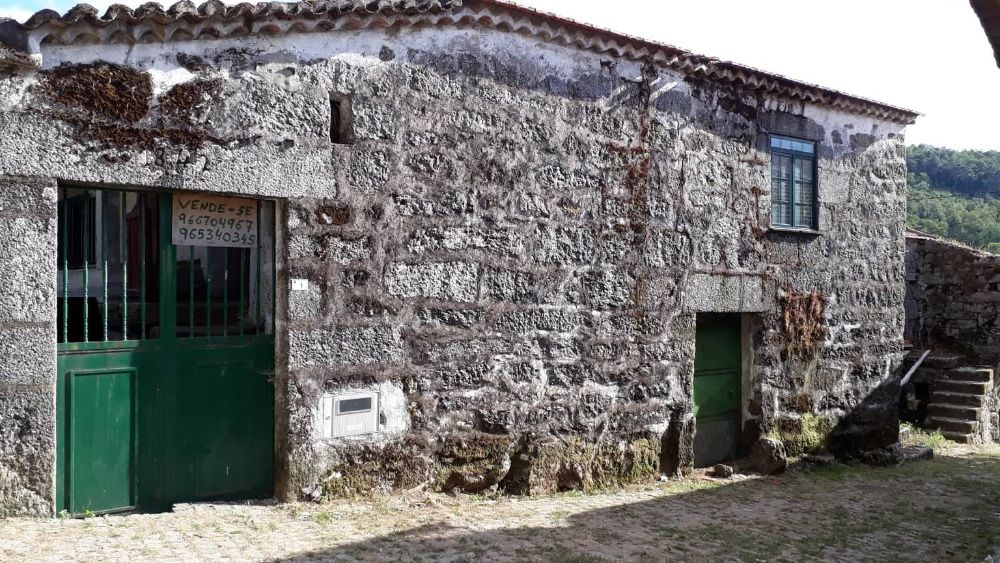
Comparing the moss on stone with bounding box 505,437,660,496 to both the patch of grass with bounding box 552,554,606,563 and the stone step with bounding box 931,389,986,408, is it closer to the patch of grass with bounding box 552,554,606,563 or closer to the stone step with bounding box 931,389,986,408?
the patch of grass with bounding box 552,554,606,563

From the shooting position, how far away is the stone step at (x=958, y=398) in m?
11.3

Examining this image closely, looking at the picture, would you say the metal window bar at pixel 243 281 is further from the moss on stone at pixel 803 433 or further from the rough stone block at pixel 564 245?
the moss on stone at pixel 803 433

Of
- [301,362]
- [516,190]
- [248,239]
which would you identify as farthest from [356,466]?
[516,190]

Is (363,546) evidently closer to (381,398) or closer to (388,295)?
(381,398)

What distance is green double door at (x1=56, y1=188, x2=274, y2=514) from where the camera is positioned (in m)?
4.99

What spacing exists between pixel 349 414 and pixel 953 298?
10.3 metres

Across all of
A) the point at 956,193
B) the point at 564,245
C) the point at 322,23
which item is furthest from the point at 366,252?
the point at 956,193

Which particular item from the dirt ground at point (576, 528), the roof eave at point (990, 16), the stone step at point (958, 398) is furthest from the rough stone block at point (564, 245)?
the stone step at point (958, 398)

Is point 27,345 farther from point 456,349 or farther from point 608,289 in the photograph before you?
point 608,289

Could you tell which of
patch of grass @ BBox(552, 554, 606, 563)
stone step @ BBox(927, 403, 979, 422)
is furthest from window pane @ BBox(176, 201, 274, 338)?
stone step @ BBox(927, 403, 979, 422)

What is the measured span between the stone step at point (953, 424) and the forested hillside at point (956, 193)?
1294 cm

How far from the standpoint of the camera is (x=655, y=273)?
23.9ft

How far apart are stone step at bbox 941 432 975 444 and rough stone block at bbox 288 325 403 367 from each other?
8.60 metres

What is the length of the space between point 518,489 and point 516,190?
2.35m
